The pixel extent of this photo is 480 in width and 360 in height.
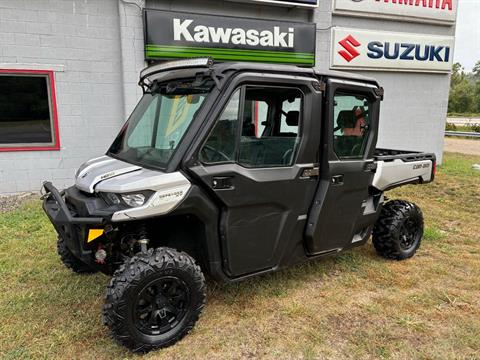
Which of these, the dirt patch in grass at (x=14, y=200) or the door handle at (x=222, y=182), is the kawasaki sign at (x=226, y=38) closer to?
the dirt patch in grass at (x=14, y=200)

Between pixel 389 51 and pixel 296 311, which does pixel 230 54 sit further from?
pixel 296 311

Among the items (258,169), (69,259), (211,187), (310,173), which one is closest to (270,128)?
(310,173)

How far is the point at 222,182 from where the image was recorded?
9.20ft

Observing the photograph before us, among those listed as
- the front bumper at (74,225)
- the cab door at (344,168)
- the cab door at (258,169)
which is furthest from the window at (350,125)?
the front bumper at (74,225)

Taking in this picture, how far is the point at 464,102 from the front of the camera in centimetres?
6731

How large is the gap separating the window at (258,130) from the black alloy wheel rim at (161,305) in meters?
0.95

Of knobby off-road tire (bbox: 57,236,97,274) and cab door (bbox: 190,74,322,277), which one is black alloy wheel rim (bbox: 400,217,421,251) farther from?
knobby off-road tire (bbox: 57,236,97,274)

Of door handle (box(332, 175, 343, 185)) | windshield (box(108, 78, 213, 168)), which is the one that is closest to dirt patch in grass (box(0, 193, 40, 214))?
windshield (box(108, 78, 213, 168))

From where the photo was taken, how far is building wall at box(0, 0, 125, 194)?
683 cm

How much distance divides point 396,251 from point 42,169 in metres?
6.52

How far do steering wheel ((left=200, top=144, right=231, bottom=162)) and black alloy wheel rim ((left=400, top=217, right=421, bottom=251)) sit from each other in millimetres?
2604

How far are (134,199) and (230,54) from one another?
6232mm

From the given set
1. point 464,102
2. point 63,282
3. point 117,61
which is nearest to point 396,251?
point 63,282

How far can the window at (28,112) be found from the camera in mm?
7070
